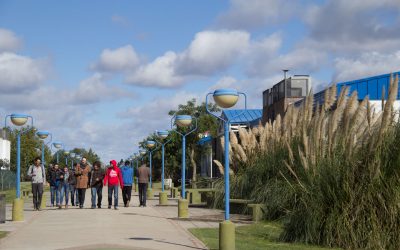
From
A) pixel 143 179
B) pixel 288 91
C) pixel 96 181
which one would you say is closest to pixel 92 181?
pixel 96 181

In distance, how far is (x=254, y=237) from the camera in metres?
13.1

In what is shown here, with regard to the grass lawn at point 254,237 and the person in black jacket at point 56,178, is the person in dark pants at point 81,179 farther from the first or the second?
the grass lawn at point 254,237

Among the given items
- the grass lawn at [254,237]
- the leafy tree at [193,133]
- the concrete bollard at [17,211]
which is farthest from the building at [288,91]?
the grass lawn at [254,237]

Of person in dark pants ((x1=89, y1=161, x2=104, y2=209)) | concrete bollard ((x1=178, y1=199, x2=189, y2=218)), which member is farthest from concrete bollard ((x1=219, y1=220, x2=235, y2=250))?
person in dark pants ((x1=89, y1=161, x2=104, y2=209))

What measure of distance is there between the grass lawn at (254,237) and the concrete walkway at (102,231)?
0.92 feet

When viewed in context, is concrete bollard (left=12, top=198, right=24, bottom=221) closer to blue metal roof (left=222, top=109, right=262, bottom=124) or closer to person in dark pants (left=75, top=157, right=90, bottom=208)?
A: person in dark pants (left=75, top=157, right=90, bottom=208)

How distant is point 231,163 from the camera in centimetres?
2041

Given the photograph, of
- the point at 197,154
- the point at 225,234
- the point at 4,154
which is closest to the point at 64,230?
the point at 225,234

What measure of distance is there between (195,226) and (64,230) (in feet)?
9.97

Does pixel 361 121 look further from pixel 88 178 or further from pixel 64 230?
pixel 88 178

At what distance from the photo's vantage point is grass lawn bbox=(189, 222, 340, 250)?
11484 millimetres

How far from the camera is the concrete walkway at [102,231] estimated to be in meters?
11.7

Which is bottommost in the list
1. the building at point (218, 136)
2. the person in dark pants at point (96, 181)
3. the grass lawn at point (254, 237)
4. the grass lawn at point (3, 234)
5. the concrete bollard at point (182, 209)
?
the grass lawn at point (254, 237)

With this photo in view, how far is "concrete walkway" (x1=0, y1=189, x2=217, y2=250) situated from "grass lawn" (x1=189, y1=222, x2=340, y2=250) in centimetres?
28
